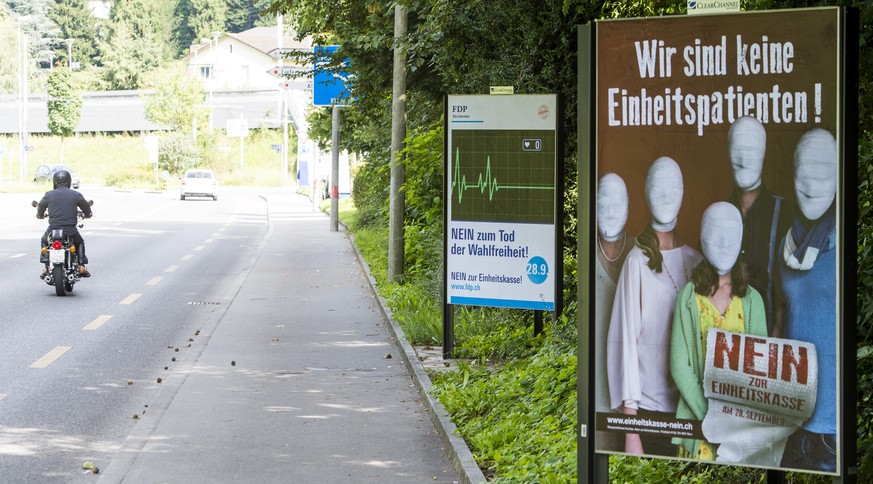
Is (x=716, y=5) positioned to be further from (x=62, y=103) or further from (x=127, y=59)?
(x=127, y=59)

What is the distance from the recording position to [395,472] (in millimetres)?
6750

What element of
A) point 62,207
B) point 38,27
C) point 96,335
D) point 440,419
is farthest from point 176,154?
point 440,419

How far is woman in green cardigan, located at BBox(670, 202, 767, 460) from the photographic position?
4184 millimetres

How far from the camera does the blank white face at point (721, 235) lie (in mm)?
4195

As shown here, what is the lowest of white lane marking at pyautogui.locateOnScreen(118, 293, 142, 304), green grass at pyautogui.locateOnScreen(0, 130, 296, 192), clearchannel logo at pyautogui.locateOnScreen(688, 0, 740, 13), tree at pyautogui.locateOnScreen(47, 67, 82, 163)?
white lane marking at pyautogui.locateOnScreen(118, 293, 142, 304)

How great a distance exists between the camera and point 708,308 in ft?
13.9

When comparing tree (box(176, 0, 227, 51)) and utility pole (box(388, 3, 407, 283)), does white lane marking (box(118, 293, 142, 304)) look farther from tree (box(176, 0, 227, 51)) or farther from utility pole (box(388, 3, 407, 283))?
tree (box(176, 0, 227, 51))

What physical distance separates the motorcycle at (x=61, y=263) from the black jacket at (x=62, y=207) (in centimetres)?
16

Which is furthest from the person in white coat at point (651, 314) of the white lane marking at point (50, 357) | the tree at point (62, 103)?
the tree at point (62, 103)

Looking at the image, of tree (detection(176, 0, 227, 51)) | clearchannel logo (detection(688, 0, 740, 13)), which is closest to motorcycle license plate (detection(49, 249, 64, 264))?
clearchannel logo (detection(688, 0, 740, 13))

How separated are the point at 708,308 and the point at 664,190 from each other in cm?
48

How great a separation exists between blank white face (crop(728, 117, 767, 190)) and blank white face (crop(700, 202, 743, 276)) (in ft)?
0.37

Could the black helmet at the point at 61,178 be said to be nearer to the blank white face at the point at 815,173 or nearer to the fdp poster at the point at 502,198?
the fdp poster at the point at 502,198

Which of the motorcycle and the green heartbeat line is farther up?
the green heartbeat line
